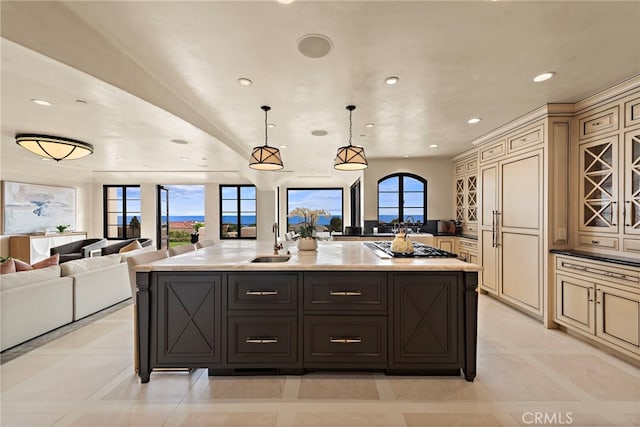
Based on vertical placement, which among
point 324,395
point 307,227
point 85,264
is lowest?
point 324,395

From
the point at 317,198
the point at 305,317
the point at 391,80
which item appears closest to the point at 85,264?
the point at 305,317

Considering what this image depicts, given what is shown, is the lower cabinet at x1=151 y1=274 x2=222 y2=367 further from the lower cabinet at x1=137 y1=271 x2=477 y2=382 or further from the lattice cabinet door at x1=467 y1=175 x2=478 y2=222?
the lattice cabinet door at x1=467 y1=175 x2=478 y2=222

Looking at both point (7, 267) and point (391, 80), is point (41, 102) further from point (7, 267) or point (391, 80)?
point (391, 80)

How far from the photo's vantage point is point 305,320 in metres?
2.19

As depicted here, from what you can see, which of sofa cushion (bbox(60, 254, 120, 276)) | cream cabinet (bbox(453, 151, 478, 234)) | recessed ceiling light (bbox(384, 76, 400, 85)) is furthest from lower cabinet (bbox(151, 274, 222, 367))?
cream cabinet (bbox(453, 151, 478, 234))

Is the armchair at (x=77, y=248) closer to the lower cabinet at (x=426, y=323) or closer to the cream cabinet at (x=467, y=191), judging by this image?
the lower cabinet at (x=426, y=323)

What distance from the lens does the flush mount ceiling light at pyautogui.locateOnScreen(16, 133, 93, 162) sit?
4.07 meters

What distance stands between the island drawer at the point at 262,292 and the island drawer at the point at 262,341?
0.09m

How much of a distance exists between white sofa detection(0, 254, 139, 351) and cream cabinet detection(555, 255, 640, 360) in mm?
5618

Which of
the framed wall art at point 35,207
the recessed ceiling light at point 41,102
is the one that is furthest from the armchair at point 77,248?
the recessed ceiling light at point 41,102

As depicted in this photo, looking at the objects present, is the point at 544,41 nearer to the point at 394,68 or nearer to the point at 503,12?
the point at 503,12

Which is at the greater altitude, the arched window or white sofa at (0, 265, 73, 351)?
the arched window

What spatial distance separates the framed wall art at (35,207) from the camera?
22.5 feet

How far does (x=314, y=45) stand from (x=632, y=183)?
3214 mm
